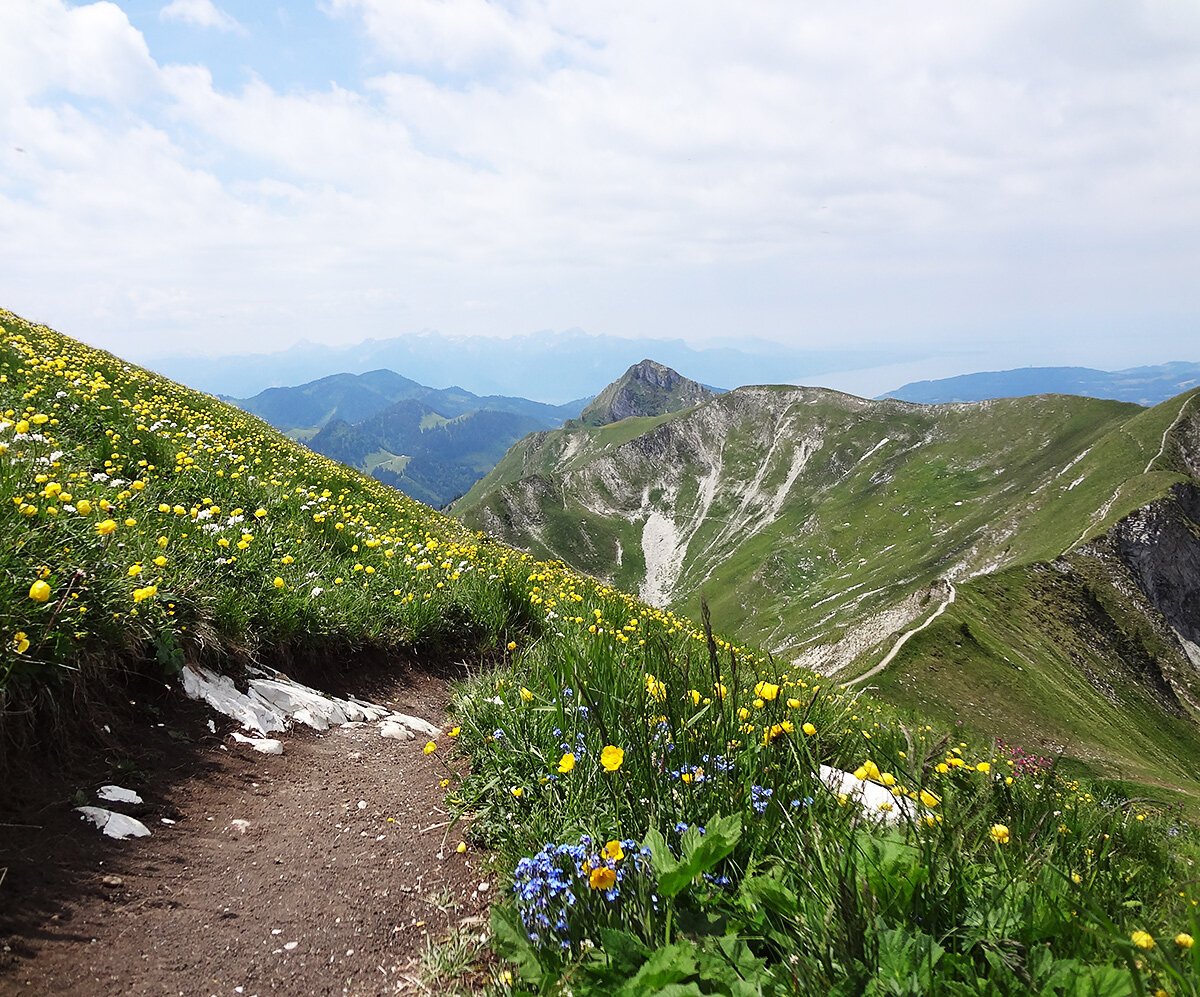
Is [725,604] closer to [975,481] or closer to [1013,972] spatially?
[975,481]

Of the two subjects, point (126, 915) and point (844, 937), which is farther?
point (126, 915)

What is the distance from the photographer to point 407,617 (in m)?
7.65

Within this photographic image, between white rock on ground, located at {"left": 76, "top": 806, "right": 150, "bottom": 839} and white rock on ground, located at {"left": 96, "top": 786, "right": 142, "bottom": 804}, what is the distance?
10 cm

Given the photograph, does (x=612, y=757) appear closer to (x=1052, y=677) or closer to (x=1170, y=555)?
(x=1052, y=677)

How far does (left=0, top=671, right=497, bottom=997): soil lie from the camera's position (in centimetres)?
294

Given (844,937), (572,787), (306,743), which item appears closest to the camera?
(844,937)

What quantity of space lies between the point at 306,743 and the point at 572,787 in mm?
3188

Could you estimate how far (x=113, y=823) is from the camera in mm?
3742

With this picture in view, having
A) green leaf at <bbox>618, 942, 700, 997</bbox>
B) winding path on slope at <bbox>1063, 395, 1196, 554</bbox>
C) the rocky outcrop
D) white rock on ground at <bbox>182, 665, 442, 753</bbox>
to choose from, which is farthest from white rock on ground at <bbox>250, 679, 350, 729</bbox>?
the rocky outcrop

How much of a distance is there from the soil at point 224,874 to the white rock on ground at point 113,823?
61 millimetres

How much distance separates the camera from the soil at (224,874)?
2.94m

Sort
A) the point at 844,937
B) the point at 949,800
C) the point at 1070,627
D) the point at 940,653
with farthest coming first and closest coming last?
the point at 1070,627 < the point at 940,653 < the point at 949,800 < the point at 844,937

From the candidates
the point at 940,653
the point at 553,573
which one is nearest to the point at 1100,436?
the point at 940,653

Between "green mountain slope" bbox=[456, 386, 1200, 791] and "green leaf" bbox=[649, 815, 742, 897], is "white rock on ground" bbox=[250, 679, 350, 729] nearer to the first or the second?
"green leaf" bbox=[649, 815, 742, 897]
